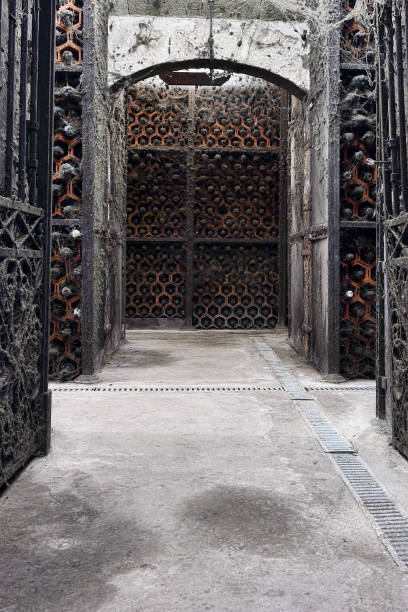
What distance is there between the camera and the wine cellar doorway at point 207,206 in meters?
10.9

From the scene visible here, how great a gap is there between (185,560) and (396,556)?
816 millimetres

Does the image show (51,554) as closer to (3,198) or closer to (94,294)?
(3,198)

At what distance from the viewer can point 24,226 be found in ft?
10.2

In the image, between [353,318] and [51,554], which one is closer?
[51,554]

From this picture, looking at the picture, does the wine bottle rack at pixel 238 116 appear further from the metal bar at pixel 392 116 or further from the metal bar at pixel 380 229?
the metal bar at pixel 392 116

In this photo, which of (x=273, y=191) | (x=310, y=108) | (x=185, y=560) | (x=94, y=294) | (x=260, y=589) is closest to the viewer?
(x=260, y=589)

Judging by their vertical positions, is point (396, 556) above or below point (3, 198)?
below

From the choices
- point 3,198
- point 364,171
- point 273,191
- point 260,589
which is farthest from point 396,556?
point 273,191

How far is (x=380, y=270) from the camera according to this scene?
420cm

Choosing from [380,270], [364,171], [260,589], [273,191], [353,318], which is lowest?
[260,589]

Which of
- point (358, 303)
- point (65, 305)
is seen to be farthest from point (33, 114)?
point (358, 303)

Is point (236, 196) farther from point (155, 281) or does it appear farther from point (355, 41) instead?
point (355, 41)

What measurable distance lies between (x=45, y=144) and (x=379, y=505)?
9.21ft

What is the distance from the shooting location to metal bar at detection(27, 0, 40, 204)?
3.32m
